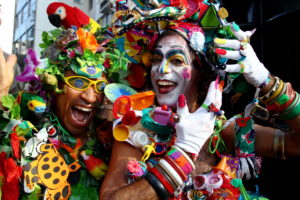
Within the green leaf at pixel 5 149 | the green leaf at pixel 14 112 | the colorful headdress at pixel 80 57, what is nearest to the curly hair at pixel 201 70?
the colorful headdress at pixel 80 57

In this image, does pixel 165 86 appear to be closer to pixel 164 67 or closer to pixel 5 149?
pixel 164 67

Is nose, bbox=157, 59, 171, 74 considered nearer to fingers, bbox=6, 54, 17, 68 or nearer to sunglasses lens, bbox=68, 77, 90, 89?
sunglasses lens, bbox=68, 77, 90, 89

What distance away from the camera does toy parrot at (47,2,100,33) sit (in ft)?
9.66

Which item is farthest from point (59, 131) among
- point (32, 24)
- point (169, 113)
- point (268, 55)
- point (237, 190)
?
point (32, 24)

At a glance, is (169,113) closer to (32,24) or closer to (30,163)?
(30,163)

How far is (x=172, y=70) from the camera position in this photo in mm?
2406

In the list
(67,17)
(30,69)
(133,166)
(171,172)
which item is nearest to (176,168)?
(171,172)

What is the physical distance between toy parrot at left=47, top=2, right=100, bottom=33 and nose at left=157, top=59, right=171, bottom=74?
2.79 ft

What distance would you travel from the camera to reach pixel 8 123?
7.73ft

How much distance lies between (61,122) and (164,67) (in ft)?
3.05

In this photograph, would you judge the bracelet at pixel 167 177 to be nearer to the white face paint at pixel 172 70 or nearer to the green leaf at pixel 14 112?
the white face paint at pixel 172 70

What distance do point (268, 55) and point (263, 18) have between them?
18.3 inches

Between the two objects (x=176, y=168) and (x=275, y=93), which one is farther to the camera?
(x=275, y=93)

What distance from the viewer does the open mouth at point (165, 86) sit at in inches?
95.1
